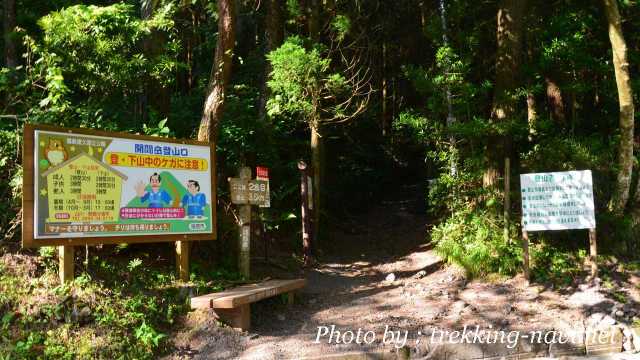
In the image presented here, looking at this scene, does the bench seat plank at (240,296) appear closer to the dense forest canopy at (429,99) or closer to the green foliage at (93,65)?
the dense forest canopy at (429,99)

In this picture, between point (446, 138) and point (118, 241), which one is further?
point (446, 138)

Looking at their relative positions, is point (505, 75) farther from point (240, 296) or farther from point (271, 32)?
point (240, 296)

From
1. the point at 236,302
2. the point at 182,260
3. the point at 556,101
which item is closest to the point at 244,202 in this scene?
the point at 182,260

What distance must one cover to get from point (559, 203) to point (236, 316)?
216 inches

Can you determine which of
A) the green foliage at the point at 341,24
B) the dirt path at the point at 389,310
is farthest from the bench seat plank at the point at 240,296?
the green foliage at the point at 341,24

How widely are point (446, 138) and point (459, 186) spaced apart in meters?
1.14

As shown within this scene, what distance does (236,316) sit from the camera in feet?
22.3

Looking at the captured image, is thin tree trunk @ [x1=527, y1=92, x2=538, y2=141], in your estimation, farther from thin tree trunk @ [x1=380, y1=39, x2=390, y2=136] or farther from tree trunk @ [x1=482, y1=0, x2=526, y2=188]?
thin tree trunk @ [x1=380, y1=39, x2=390, y2=136]

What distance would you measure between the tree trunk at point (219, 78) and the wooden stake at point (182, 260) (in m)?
2.19

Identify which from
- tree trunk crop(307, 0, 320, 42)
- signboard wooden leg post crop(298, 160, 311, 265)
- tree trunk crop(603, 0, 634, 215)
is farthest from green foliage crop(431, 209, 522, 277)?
tree trunk crop(307, 0, 320, 42)

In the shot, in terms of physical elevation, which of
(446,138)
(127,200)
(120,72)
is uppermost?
(120,72)

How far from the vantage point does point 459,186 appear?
10.4 m

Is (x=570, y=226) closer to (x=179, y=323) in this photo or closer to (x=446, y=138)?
(x=446, y=138)

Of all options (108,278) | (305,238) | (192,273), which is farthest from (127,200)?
(305,238)
